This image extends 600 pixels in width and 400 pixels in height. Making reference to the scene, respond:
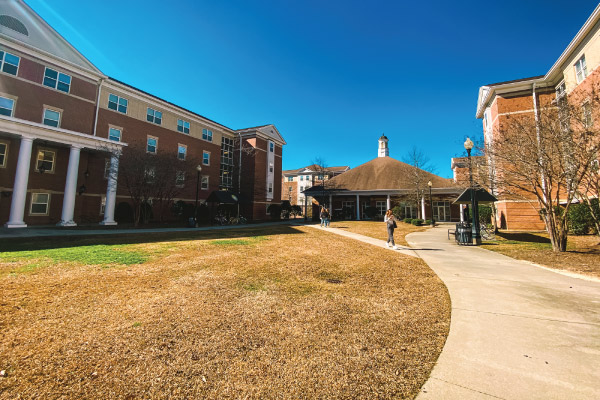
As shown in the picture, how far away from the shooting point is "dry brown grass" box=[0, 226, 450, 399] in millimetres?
2293

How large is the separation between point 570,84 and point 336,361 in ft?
84.6

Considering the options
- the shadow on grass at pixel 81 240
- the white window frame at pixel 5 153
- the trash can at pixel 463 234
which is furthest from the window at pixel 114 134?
the trash can at pixel 463 234

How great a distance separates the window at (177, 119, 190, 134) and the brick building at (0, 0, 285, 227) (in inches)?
31.2

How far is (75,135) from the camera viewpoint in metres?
18.5

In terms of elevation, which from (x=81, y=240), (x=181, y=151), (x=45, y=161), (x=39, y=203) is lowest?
(x=81, y=240)

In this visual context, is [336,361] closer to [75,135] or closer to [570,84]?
[75,135]

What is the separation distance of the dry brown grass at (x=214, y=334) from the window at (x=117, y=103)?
2364cm

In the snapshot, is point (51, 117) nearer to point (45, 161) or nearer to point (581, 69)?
point (45, 161)

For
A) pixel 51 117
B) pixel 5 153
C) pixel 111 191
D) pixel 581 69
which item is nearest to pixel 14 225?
pixel 111 191

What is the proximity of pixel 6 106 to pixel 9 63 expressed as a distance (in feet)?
10.4

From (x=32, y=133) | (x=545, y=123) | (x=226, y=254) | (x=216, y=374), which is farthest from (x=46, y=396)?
(x=32, y=133)

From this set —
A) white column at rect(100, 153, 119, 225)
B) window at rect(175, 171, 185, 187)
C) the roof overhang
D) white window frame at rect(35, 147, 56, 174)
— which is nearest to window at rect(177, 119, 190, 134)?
window at rect(175, 171, 185, 187)

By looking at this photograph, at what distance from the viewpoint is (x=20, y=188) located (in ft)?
52.7

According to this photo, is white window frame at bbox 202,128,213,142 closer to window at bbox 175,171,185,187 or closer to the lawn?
window at bbox 175,171,185,187
